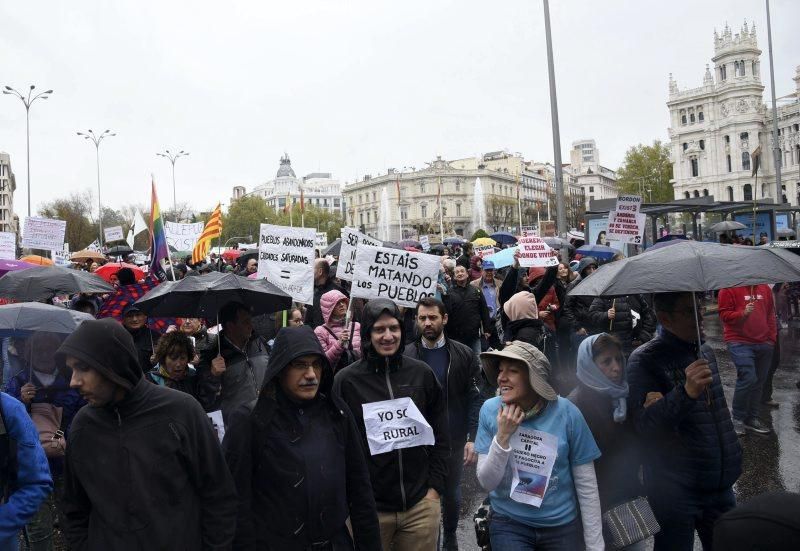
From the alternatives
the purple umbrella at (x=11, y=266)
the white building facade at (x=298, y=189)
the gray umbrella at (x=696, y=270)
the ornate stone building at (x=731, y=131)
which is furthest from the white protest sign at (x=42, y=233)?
the white building facade at (x=298, y=189)

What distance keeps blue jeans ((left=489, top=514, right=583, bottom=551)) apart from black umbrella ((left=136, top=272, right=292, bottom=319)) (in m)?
2.74

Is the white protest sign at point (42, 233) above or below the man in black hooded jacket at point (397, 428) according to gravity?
above

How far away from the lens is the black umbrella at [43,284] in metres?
6.36

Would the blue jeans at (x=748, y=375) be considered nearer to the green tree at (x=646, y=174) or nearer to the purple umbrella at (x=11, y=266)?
the purple umbrella at (x=11, y=266)

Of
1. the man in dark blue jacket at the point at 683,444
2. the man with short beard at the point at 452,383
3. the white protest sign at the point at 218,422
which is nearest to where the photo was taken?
the man in dark blue jacket at the point at 683,444

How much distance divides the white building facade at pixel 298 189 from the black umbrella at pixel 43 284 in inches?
6248

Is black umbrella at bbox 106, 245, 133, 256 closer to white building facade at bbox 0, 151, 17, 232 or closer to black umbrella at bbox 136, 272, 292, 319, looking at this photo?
black umbrella at bbox 136, 272, 292, 319

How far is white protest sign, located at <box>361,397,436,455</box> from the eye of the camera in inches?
139

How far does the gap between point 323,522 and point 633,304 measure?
568 cm

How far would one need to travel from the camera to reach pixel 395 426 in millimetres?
3574

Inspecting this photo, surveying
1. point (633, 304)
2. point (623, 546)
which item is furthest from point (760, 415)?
point (623, 546)

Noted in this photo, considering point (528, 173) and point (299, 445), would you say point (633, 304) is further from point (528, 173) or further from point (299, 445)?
point (528, 173)

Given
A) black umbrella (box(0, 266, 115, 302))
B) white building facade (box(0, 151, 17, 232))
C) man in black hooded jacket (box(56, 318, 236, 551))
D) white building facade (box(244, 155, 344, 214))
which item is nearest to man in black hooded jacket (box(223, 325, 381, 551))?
man in black hooded jacket (box(56, 318, 236, 551))

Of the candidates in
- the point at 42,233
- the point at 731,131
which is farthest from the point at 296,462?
the point at 731,131
